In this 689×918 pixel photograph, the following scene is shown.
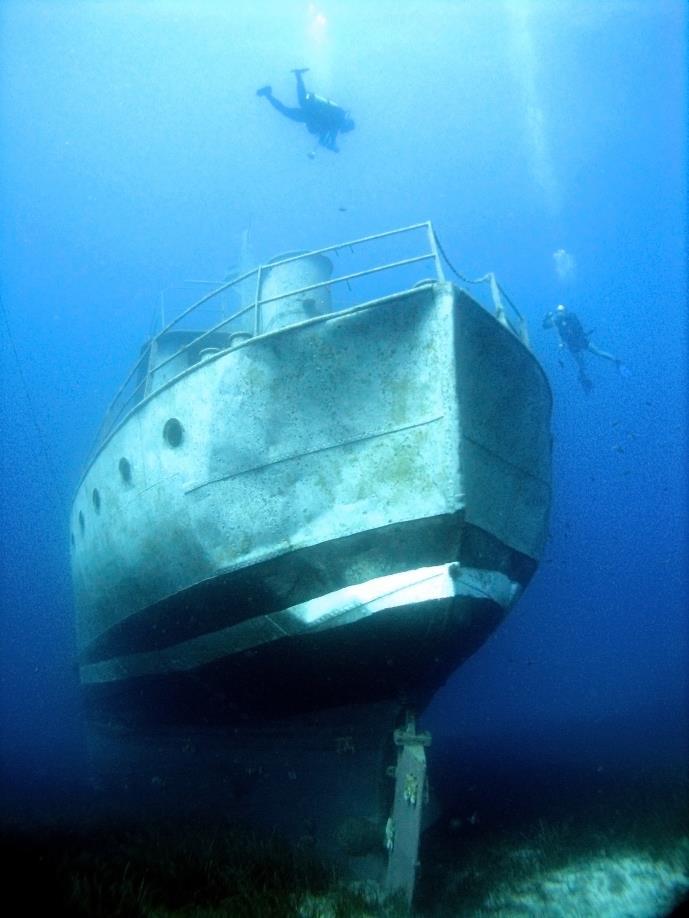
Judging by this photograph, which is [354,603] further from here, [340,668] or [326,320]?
[326,320]

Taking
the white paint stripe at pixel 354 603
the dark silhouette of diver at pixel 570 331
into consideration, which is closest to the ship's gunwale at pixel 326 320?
the white paint stripe at pixel 354 603

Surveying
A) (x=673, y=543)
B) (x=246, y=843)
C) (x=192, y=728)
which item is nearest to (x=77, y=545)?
(x=192, y=728)

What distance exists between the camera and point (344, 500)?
5.70 metres

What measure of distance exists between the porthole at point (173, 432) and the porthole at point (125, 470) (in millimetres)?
1022

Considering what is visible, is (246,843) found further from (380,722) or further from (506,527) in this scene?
(506,527)

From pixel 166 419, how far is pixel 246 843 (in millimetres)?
5029

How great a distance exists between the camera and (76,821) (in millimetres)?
7672

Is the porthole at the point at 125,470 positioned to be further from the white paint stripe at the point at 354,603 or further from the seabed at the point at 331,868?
the seabed at the point at 331,868

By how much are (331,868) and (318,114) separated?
1644 cm

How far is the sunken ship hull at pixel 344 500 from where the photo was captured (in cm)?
556

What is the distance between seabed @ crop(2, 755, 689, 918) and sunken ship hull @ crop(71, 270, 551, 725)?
68.8 inches

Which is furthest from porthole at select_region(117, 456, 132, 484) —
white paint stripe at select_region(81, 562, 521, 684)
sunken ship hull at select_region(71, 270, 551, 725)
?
white paint stripe at select_region(81, 562, 521, 684)

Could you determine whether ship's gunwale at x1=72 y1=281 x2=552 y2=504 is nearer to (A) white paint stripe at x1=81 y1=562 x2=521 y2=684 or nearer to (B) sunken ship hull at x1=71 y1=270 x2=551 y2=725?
(B) sunken ship hull at x1=71 y1=270 x2=551 y2=725

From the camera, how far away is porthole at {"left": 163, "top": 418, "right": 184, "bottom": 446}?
21.7 ft
